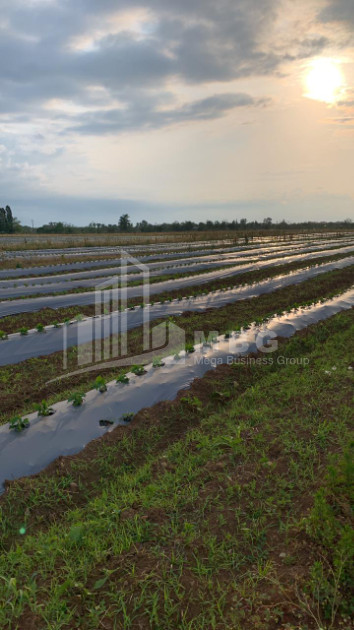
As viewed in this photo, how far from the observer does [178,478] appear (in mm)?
3752

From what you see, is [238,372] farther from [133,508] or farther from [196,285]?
[196,285]

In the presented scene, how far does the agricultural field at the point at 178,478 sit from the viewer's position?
252 centimetres

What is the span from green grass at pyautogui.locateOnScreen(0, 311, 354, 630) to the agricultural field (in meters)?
0.01

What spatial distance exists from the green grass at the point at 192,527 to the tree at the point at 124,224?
64.6 meters

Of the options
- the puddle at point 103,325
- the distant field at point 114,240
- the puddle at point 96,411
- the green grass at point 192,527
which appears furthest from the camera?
the distant field at point 114,240

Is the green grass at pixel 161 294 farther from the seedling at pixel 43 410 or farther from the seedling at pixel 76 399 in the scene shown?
the seedling at pixel 43 410

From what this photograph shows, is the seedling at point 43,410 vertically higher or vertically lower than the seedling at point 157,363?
lower

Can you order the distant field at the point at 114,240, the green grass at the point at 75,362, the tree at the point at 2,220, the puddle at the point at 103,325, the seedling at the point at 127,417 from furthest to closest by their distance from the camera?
the tree at the point at 2,220, the distant field at the point at 114,240, the puddle at the point at 103,325, the green grass at the point at 75,362, the seedling at the point at 127,417

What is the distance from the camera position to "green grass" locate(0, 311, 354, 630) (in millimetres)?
2473

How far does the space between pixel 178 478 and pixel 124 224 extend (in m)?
66.8

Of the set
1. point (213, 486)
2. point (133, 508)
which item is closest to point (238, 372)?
point (213, 486)

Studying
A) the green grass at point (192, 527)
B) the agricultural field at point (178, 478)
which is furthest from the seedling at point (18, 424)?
the green grass at point (192, 527)

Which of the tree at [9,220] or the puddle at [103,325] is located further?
the tree at [9,220]

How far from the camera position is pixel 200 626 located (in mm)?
2354
